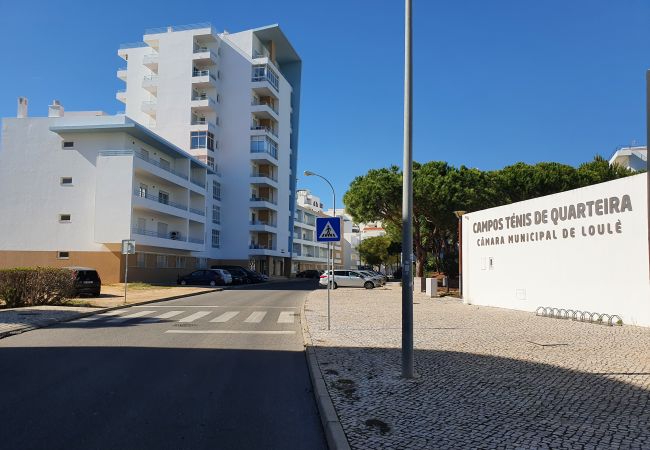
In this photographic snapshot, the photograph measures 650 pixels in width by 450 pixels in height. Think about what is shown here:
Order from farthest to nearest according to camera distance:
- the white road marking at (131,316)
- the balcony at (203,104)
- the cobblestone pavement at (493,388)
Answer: the balcony at (203,104), the white road marking at (131,316), the cobblestone pavement at (493,388)

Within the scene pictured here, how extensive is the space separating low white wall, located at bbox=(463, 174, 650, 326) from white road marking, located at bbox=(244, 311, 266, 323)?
901 centimetres

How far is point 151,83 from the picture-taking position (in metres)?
61.5

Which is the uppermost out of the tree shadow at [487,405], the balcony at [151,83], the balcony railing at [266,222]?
the balcony at [151,83]

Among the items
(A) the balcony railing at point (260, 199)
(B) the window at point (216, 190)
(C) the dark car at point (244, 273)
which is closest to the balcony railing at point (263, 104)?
(B) the window at point (216, 190)

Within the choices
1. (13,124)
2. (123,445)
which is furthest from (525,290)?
(13,124)

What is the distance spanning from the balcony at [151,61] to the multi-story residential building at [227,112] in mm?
118

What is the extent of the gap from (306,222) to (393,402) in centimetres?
8990

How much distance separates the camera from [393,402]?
611cm

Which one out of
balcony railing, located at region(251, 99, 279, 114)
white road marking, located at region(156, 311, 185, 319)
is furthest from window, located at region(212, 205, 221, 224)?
white road marking, located at region(156, 311, 185, 319)

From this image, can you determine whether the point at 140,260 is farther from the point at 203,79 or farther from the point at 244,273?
the point at 203,79

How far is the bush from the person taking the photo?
1803 centimetres

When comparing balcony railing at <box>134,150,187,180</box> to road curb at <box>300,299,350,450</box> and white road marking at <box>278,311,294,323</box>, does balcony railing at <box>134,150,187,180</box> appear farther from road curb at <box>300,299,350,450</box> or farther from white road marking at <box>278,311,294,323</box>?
road curb at <box>300,299,350,450</box>

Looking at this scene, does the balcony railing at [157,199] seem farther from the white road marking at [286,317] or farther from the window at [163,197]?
the white road marking at [286,317]

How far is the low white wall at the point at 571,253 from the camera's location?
13.7 metres
